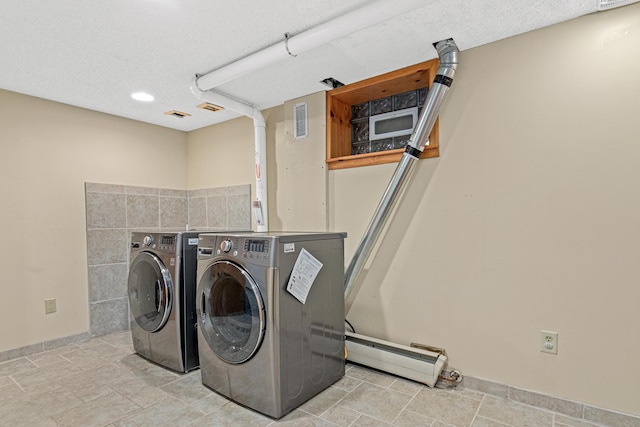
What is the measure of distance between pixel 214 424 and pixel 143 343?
1.11 meters

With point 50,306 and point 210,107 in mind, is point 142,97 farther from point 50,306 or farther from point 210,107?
point 50,306

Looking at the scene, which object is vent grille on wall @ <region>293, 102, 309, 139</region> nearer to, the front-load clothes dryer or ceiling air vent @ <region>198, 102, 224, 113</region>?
ceiling air vent @ <region>198, 102, 224, 113</region>

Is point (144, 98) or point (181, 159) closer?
point (144, 98)

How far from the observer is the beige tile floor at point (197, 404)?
1.67m

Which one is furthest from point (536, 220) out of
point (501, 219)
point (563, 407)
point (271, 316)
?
point (271, 316)

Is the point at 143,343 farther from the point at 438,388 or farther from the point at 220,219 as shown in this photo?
the point at 438,388

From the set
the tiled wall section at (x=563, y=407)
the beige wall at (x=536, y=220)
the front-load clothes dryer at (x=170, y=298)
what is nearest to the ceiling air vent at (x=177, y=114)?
the front-load clothes dryer at (x=170, y=298)

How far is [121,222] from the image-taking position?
3178 mm

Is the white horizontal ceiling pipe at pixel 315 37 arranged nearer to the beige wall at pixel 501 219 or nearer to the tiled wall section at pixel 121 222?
the beige wall at pixel 501 219

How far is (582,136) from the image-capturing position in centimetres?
168

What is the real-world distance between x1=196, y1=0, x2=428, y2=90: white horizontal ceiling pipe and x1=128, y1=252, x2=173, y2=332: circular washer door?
1324 millimetres

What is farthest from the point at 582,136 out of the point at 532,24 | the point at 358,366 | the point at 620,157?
the point at 358,366

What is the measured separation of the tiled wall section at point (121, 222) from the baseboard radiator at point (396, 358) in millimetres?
1554

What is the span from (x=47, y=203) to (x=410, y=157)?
114 inches
